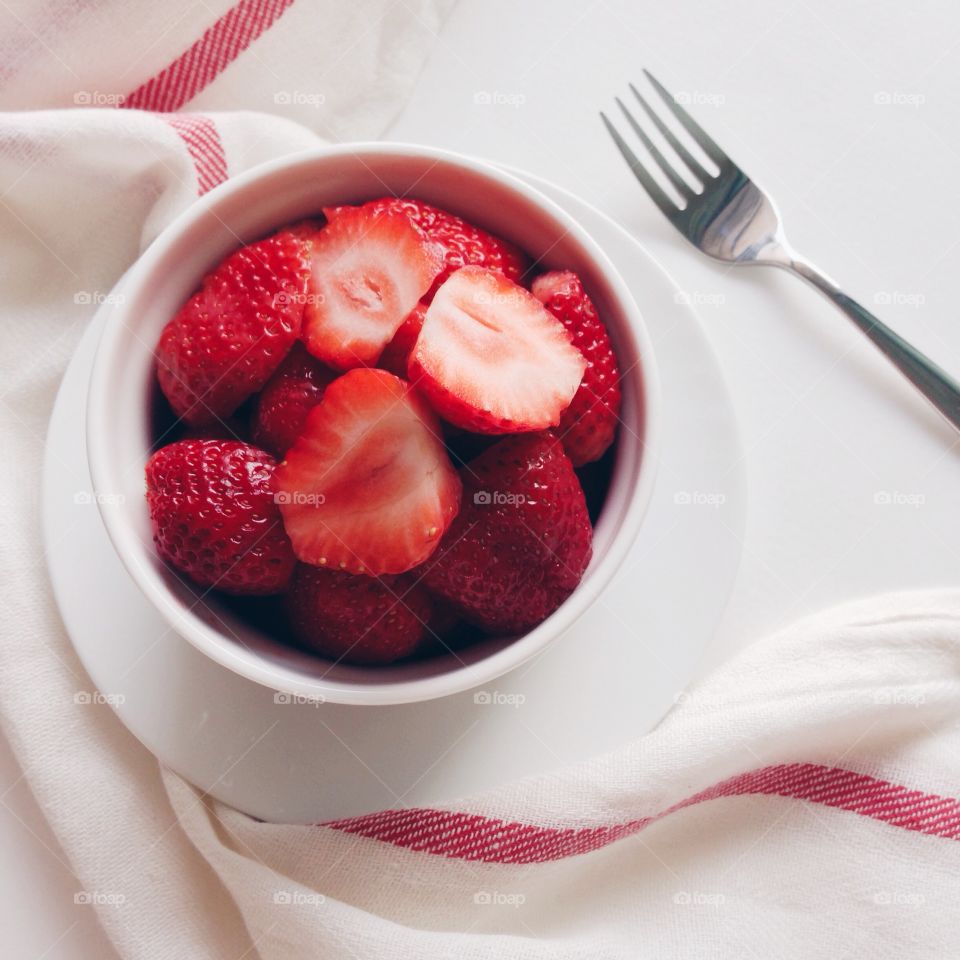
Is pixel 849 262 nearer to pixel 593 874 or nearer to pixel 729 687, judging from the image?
pixel 729 687

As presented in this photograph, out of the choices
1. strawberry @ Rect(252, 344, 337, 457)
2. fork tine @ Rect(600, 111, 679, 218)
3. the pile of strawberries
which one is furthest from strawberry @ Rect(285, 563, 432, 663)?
fork tine @ Rect(600, 111, 679, 218)

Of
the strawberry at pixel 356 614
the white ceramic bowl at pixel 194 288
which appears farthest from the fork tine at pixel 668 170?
the strawberry at pixel 356 614

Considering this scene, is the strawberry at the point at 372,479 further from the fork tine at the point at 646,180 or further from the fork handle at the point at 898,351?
the fork handle at the point at 898,351

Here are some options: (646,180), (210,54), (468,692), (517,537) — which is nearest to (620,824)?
(468,692)

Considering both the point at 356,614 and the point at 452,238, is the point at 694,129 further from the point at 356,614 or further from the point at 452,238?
the point at 356,614

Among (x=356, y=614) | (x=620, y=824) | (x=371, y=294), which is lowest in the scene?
(x=620, y=824)

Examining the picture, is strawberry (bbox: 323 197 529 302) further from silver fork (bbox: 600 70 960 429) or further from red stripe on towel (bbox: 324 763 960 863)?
red stripe on towel (bbox: 324 763 960 863)

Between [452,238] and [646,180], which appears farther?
[646,180]
